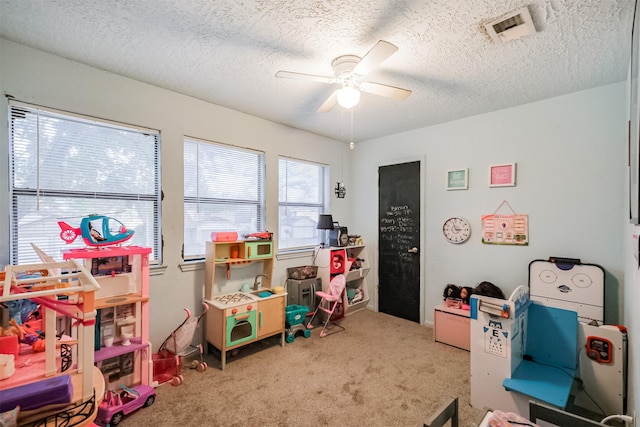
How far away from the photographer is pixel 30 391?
0.97 m

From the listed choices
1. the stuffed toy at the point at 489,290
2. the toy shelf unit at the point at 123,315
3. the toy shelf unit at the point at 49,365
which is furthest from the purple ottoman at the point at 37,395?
the stuffed toy at the point at 489,290

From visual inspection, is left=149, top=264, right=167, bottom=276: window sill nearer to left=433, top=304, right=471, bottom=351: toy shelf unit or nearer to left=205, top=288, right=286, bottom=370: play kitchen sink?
left=205, top=288, right=286, bottom=370: play kitchen sink

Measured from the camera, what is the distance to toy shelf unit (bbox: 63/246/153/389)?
2100 millimetres

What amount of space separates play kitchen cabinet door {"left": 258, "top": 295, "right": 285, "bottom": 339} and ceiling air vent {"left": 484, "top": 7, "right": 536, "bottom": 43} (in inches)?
114

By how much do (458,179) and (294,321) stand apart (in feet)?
8.63

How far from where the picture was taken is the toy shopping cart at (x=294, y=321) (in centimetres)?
322

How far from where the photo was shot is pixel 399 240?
402cm

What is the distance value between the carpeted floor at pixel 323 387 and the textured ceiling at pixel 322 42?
7.79ft

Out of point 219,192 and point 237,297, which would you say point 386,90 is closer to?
point 219,192

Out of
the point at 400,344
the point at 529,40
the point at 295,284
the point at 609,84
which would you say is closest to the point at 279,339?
the point at 295,284

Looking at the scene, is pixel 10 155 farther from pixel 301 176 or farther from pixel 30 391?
pixel 301 176

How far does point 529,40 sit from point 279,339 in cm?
350

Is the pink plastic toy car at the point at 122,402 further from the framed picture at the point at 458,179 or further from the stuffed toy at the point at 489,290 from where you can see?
the framed picture at the point at 458,179

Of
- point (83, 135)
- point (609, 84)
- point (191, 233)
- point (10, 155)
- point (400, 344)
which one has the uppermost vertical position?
point (609, 84)
